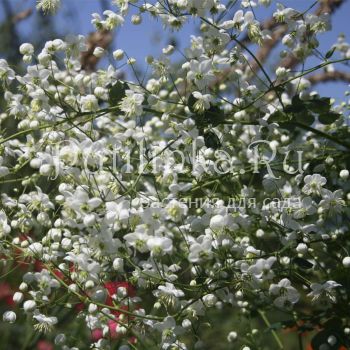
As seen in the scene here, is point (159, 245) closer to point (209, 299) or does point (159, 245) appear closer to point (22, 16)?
point (209, 299)

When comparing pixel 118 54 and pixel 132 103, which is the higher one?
pixel 118 54

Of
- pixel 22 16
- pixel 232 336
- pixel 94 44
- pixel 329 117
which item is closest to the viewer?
pixel 329 117

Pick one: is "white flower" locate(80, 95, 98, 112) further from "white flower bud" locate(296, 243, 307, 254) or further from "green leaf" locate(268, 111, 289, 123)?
"white flower bud" locate(296, 243, 307, 254)

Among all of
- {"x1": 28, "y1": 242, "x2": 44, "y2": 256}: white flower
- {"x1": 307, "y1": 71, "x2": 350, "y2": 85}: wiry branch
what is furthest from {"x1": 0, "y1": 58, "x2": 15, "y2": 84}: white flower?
{"x1": 307, "y1": 71, "x2": 350, "y2": 85}: wiry branch

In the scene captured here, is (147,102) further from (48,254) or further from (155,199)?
(48,254)

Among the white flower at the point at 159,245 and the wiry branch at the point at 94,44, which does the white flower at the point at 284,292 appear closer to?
the white flower at the point at 159,245

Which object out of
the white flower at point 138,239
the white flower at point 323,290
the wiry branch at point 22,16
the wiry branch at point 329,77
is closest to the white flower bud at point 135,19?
the white flower at point 138,239

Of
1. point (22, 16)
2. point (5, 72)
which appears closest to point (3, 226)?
point (5, 72)
